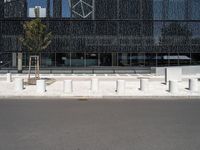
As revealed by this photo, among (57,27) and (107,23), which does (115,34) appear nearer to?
(107,23)

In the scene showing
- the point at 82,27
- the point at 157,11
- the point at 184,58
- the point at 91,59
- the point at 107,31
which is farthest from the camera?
the point at 184,58

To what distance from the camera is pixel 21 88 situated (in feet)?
69.5

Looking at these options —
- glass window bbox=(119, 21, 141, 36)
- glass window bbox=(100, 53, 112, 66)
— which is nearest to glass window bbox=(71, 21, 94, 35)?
glass window bbox=(100, 53, 112, 66)

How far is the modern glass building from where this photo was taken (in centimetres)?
4634

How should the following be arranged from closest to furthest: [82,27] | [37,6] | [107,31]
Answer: [107,31] < [82,27] < [37,6]

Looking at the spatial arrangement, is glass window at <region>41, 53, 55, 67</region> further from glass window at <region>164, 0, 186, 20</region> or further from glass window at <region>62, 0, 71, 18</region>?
glass window at <region>164, 0, 186, 20</region>

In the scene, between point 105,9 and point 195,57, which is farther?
point 195,57

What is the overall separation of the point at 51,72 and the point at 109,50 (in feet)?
29.9
